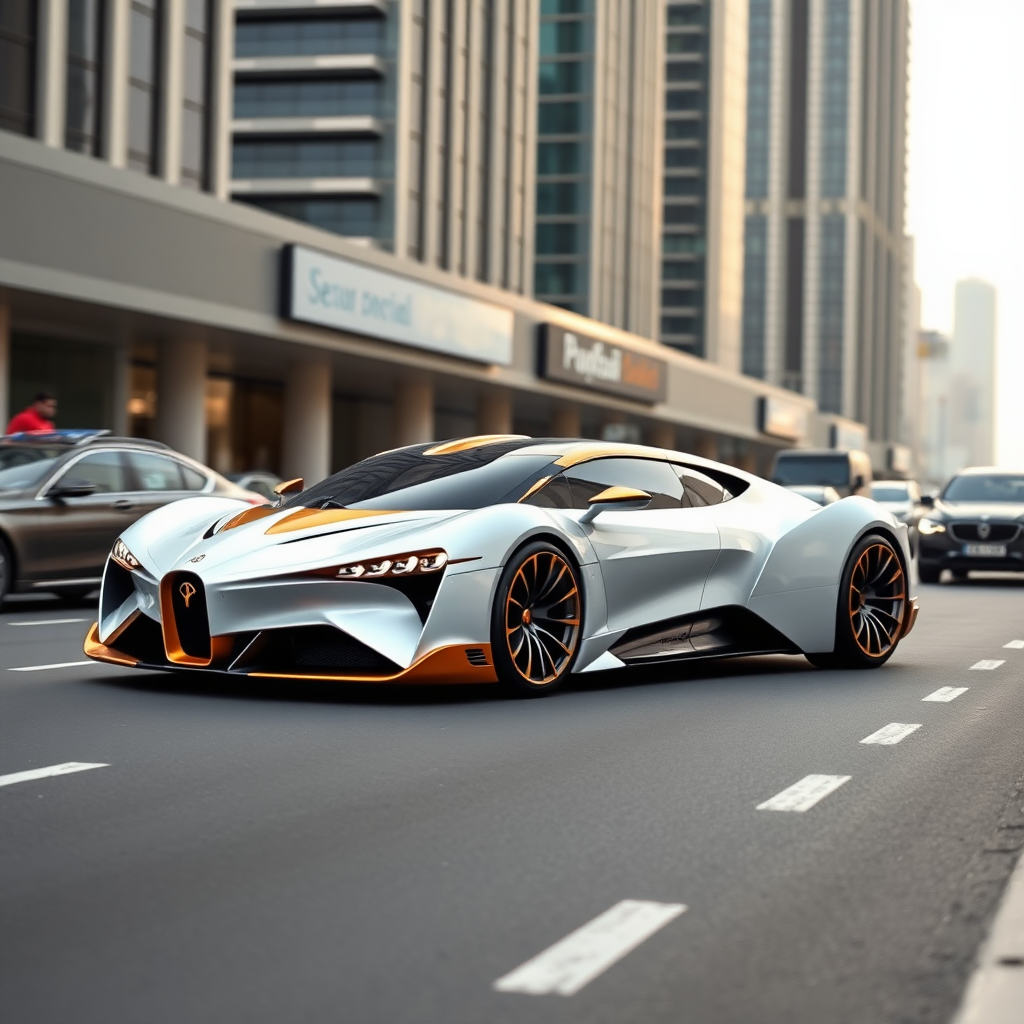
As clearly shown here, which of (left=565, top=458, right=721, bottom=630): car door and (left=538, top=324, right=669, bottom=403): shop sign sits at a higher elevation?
(left=538, top=324, right=669, bottom=403): shop sign

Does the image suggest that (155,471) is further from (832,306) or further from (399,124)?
(832,306)

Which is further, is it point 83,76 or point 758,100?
point 758,100

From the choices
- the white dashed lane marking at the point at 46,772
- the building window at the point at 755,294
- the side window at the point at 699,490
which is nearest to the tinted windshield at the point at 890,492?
the side window at the point at 699,490

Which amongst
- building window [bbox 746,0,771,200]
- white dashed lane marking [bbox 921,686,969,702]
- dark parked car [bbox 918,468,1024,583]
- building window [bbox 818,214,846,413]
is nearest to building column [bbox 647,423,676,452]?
dark parked car [bbox 918,468,1024,583]

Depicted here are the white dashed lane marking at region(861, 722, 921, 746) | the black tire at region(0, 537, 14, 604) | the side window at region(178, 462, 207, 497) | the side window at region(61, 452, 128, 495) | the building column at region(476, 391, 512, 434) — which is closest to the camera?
the white dashed lane marking at region(861, 722, 921, 746)

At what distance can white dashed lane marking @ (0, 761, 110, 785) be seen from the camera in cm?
571

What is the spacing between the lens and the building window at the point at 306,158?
49.2 m

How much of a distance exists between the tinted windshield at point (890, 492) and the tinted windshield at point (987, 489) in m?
11.5

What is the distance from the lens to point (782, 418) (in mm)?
70562

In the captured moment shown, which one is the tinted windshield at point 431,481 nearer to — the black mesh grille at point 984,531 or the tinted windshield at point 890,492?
the black mesh grille at point 984,531

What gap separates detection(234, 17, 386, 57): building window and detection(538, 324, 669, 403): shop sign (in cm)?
1017

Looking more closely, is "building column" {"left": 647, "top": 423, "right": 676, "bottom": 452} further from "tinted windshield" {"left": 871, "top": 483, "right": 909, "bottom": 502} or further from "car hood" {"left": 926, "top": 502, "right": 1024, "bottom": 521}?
"car hood" {"left": 926, "top": 502, "right": 1024, "bottom": 521}

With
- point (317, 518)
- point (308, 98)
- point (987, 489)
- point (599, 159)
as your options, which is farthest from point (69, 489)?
point (599, 159)

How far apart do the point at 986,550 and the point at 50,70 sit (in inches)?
659
